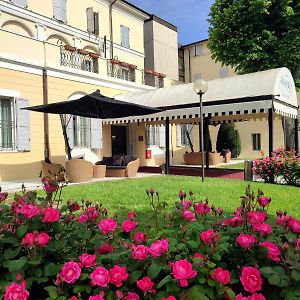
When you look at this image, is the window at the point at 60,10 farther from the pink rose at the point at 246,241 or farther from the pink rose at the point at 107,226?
the pink rose at the point at 246,241

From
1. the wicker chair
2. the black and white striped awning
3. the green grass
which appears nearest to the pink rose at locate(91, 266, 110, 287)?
the green grass

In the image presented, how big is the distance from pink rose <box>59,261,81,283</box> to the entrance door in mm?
15861

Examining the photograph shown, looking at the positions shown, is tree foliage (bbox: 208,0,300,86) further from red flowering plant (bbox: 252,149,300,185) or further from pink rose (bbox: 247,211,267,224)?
pink rose (bbox: 247,211,267,224)

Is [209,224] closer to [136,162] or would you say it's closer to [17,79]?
[136,162]

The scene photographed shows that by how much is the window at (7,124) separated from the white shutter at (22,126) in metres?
0.20

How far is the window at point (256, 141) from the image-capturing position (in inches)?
1030

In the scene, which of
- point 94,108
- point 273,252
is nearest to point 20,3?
point 94,108

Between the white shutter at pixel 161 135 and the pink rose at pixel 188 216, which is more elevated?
the white shutter at pixel 161 135

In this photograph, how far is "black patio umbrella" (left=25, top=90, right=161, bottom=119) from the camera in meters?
10.3

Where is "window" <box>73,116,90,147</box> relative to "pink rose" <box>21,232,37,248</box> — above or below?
above

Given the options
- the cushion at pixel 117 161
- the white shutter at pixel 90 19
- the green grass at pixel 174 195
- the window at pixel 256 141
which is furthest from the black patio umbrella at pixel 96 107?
the window at pixel 256 141

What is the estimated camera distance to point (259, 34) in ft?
55.8

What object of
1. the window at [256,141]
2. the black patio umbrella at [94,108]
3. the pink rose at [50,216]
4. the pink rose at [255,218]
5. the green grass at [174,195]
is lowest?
the green grass at [174,195]

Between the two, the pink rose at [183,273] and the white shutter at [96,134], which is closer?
the pink rose at [183,273]
